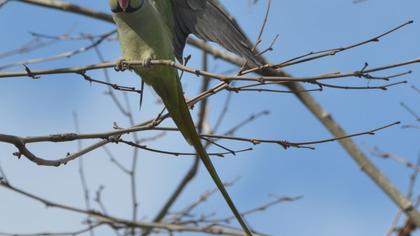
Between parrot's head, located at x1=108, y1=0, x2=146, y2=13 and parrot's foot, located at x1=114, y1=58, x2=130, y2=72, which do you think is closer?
parrot's foot, located at x1=114, y1=58, x2=130, y2=72

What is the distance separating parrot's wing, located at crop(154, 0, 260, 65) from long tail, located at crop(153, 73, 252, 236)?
0.30 meters

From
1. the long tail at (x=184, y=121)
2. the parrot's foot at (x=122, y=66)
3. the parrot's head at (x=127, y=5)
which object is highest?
the parrot's head at (x=127, y=5)

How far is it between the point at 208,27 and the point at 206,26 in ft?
0.08

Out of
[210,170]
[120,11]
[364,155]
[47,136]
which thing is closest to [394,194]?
[364,155]

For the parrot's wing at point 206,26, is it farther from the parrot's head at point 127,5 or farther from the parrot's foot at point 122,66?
the parrot's foot at point 122,66

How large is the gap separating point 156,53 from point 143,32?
0.38 feet

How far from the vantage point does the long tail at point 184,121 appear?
3.21 metres

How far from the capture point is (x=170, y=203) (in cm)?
562

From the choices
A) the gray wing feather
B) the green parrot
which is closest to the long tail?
the green parrot

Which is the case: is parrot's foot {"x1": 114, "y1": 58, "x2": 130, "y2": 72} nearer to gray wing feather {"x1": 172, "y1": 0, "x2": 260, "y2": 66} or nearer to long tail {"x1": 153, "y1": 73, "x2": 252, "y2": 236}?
long tail {"x1": 153, "y1": 73, "x2": 252, "y2": 236}

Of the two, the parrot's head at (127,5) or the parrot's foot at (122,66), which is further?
the parrot's head at (127,5)

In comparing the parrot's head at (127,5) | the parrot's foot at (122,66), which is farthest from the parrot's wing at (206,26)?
the parrot's foot at (122,66)

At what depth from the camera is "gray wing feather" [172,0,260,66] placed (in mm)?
3227

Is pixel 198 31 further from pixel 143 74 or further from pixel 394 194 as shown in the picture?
pixel 394 194
